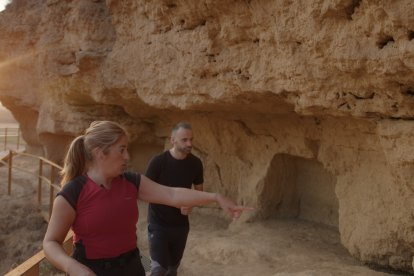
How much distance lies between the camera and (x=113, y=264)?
191 cm

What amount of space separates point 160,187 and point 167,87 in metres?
3.06

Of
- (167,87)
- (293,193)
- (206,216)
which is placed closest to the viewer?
(167,87)

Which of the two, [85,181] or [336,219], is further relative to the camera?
[336,219]

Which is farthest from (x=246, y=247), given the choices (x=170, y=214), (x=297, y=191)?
(x=170, y=214)

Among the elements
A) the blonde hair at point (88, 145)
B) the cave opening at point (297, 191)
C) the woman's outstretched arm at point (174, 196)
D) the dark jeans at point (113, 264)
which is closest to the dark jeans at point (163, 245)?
the woman's outstretched arm at point (174, 196)

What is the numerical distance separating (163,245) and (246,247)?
1530 mm

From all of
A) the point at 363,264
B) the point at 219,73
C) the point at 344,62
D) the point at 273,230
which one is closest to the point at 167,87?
the point at 219,73

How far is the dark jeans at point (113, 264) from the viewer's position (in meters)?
1.89

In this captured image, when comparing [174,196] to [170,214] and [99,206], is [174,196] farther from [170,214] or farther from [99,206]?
[170,214]

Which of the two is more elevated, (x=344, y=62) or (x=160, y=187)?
(x=344, y=62)

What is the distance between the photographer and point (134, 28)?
5.72 m

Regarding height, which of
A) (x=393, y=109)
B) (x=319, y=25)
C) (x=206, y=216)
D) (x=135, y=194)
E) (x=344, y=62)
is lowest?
(x=206, y=216)

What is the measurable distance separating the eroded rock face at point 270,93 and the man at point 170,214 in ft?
3.52

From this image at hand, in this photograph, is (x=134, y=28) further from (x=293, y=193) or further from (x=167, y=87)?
(x=293, y=193)
